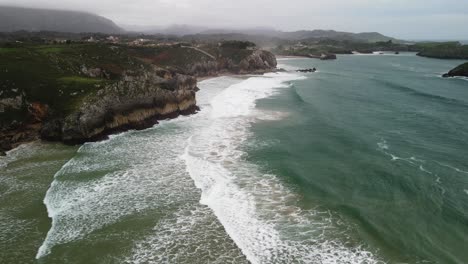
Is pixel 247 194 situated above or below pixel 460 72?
below

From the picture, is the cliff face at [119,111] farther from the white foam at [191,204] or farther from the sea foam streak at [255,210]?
the sea foam streak at [255,210]

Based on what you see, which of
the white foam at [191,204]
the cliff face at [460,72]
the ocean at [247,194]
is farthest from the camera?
the cliff face at [460,72]

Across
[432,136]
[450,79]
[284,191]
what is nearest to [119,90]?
[284,191]

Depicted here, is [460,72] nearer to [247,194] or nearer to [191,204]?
[247,194]

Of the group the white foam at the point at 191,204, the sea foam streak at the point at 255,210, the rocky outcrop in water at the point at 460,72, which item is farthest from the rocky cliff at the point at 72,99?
Answer: the rocky outcrop in water at the point at 460,72

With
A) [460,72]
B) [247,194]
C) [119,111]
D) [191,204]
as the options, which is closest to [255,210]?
[247,194]

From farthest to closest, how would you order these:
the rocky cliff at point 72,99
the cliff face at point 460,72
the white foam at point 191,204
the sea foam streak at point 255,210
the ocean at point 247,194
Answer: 1. the cliff face at point 460,72
2. the rocky cliff at point 72,99
3. the ocean at point 247,194
4. the white foam at point 191,204
5. the sea foam streak at point 255,210
